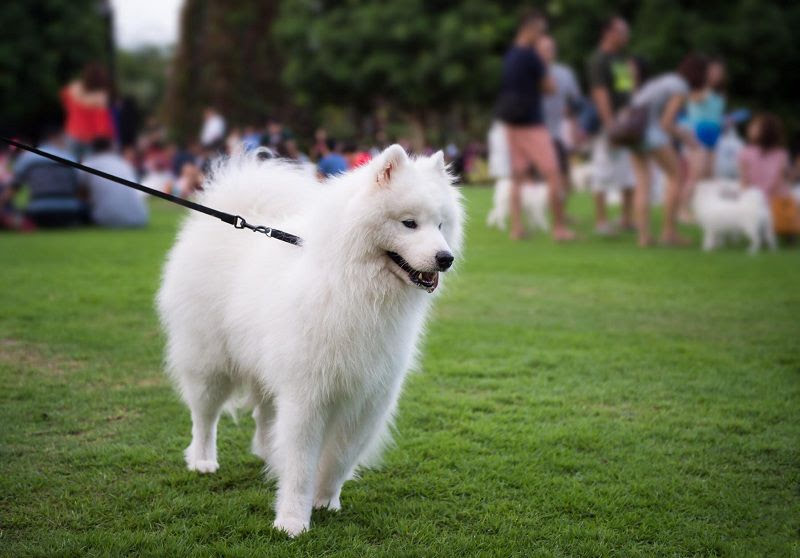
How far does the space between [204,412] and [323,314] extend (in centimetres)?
106

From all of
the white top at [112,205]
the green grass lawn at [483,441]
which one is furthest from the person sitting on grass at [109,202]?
the green grass lawn at [483,441]

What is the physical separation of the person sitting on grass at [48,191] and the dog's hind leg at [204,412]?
9443 mm

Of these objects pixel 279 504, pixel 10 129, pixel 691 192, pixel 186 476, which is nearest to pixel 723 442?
pixel 279 504

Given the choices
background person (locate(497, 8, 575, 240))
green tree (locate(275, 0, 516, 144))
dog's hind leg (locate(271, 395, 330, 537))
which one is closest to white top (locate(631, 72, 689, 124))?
background person (locate(497, 8, 575, 240))

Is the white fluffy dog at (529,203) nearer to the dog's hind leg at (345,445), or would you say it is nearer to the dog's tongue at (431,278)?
the dog's hind leg at (345,445)

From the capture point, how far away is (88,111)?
543 inches

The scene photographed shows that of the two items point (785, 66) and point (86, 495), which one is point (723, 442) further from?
point (785, 66)

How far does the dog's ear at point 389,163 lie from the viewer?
298cm

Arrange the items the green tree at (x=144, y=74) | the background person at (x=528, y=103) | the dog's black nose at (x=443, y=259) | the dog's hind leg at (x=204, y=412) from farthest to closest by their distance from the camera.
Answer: the green tree at (x=144, y=74) → the background person at (x=528, y=103) → the dog's hind leg at (x=204, y=412) → the dog's black nose at (x=443, y=259)

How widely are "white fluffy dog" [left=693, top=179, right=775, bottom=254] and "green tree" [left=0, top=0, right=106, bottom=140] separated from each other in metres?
31.7

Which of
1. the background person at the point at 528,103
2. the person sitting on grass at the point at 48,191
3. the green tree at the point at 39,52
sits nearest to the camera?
the background person at the point at 528,103

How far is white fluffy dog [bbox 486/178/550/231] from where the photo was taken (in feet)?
40.4

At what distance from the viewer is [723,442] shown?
4.09 metres

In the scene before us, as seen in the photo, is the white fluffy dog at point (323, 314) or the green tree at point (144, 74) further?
the green tree at point (144, 74)
